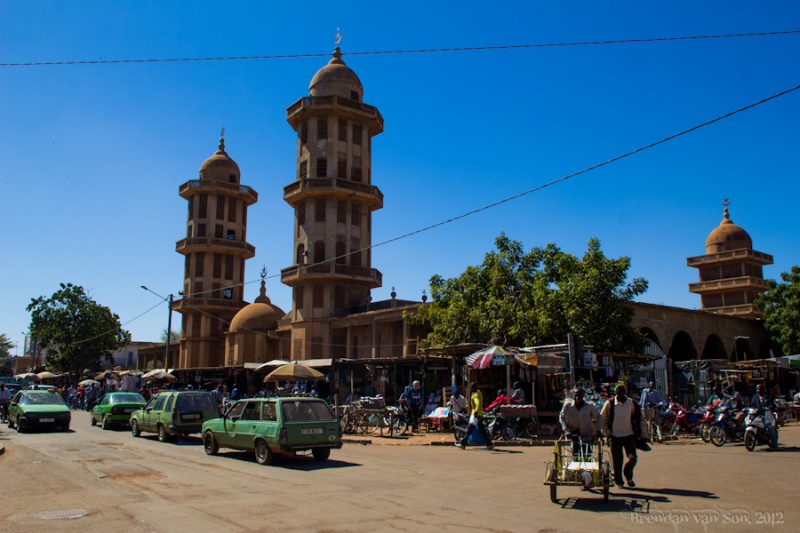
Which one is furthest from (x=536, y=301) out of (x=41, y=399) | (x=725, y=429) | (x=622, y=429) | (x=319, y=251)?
(x=319, y=251)

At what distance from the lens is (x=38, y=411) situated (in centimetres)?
2194

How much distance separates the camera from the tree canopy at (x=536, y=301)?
960 inches

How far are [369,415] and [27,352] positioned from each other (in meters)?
139

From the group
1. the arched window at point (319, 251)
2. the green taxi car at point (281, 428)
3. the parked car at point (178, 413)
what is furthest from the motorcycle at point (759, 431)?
the arched window at point (319, 251)

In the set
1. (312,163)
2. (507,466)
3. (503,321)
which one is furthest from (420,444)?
(312,163)

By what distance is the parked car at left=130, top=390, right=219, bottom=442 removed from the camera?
18828 millimetres

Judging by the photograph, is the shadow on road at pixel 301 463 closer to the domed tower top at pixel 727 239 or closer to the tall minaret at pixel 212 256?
the tall minaret at pixel 212 256

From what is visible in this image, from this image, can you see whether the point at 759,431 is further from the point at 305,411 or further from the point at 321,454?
the point at 305,411

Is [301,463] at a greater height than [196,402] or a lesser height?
lesser

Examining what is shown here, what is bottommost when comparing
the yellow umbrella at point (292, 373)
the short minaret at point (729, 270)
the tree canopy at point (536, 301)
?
the yellow umbrella at point (292, 373)

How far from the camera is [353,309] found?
43.6 m

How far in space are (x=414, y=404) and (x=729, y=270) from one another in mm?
37592

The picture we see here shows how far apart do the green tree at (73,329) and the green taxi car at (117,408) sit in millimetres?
32927

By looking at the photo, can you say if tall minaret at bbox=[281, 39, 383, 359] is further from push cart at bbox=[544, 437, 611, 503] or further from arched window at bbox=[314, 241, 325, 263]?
push cart at bbox=[544, 437, 611, 503]
